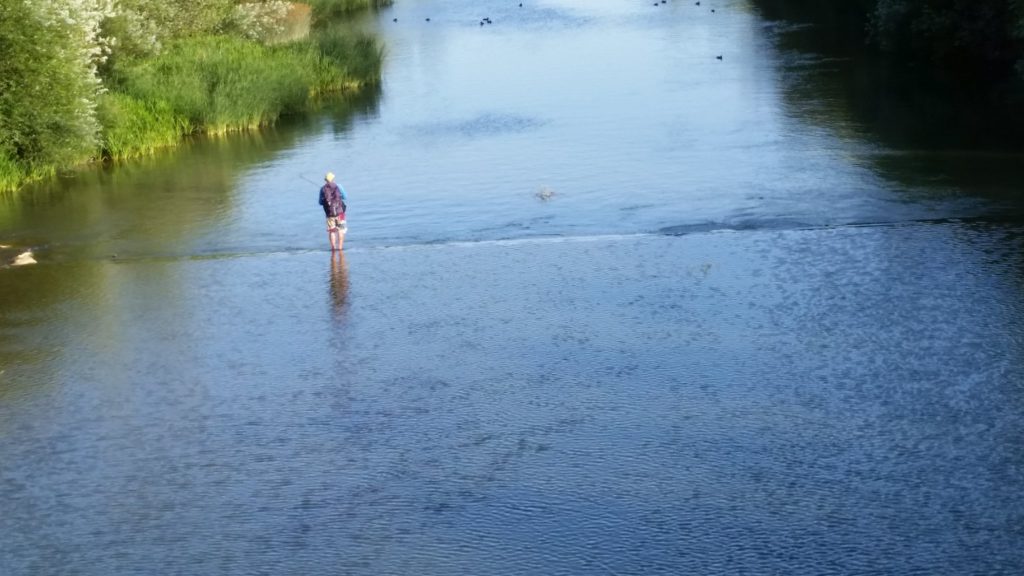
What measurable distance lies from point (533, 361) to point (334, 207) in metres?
7.80

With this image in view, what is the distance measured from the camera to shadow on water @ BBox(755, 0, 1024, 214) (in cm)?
2769

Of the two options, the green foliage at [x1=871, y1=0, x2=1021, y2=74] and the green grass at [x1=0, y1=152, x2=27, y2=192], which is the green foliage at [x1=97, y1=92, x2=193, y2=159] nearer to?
the green grass at [x1=0, y1=152, x2=27, y2=192]

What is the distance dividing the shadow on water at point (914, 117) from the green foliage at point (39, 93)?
695 inches

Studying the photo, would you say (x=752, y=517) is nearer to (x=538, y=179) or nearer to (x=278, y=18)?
(x=538, y=179)

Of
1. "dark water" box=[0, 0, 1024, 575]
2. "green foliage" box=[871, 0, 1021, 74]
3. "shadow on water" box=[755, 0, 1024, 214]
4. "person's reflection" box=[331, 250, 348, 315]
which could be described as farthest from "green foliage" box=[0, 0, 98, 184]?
"green foliage" box=[871, 0, 1021, 74]

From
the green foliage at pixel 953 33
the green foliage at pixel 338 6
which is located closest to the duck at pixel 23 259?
the green foliage at pixel 953 33

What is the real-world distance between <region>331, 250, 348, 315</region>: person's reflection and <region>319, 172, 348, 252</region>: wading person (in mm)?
332

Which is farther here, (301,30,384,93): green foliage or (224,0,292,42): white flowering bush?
(224,0,292,42): white flowering bush

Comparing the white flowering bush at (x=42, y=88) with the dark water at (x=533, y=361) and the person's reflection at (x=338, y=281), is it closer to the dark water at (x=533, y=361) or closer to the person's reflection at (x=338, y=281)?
the dark water at (x=533, y=361)

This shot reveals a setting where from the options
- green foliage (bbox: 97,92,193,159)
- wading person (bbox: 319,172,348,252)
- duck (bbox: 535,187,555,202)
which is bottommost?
duck (bbox: 535,187,555,202)

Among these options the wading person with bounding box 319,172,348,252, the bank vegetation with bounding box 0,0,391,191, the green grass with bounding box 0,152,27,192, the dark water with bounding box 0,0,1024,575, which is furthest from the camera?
the green grass with bounding box 0,152,27,192

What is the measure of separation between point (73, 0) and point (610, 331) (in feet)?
68.4

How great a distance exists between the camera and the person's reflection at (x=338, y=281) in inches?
852

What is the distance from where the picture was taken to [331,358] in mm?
18750
